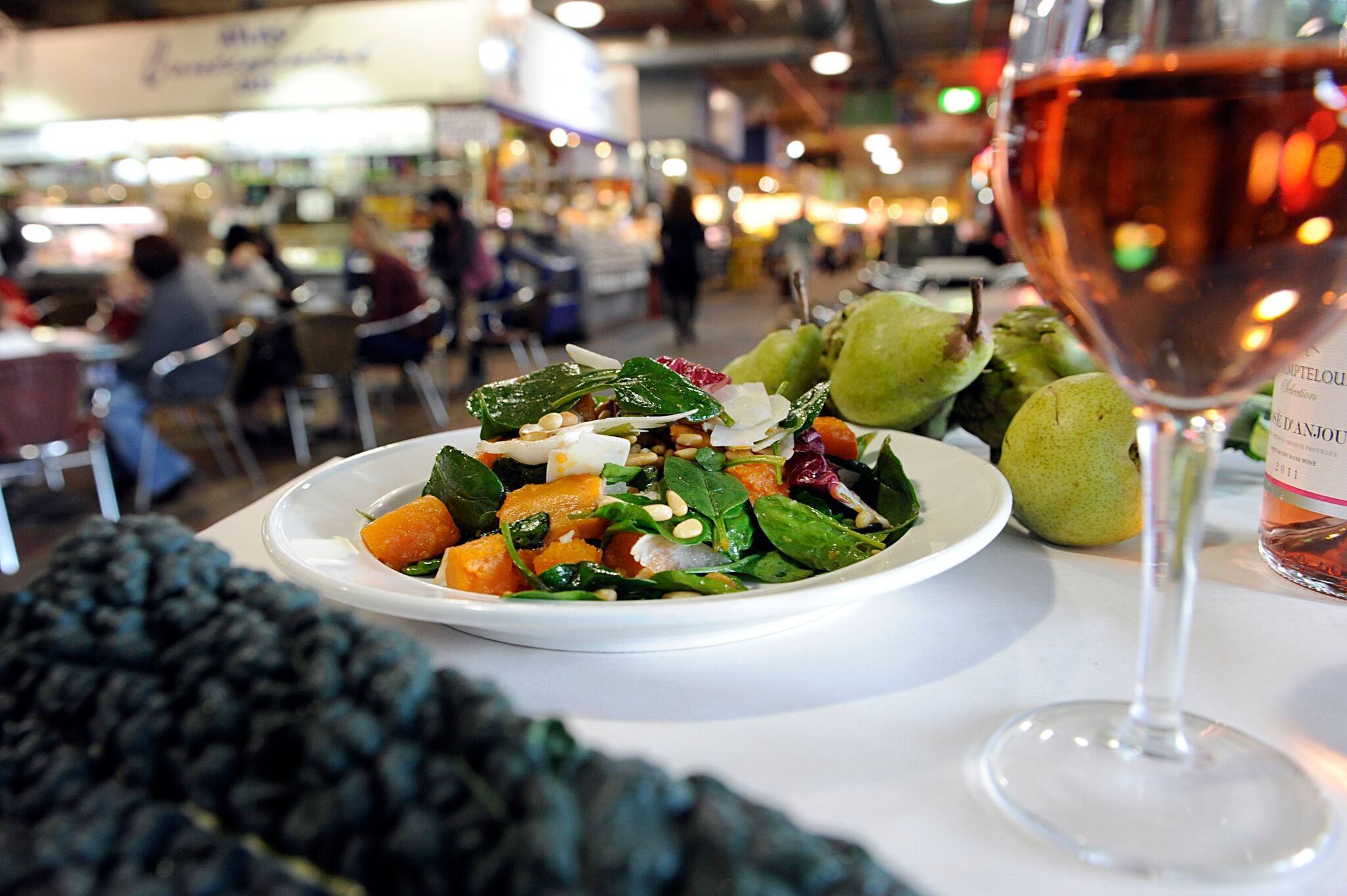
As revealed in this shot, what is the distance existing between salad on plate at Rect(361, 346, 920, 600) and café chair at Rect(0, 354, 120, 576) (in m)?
3.40

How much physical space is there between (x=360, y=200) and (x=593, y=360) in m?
9.81

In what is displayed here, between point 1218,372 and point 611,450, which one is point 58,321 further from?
point 1218,372

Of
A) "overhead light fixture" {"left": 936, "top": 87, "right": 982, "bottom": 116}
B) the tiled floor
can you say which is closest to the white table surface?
the tiled floor

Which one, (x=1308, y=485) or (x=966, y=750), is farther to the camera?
(x=1308, y=485)

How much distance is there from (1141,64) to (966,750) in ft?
1.07

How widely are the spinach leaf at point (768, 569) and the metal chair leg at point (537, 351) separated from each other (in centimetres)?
629

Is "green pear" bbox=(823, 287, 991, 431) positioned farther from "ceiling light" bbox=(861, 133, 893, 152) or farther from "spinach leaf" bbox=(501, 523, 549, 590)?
"ceiling light" bbox=(861, 133, 893, 152)

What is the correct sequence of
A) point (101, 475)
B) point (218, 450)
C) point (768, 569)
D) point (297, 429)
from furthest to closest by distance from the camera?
point (218, 450), point (297, 429), point (101, 475), point (768, 569)

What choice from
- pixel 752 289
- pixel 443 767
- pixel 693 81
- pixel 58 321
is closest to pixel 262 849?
pixel 443 767

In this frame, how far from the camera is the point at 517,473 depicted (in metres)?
0.71

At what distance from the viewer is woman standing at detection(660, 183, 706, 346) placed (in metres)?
9.67

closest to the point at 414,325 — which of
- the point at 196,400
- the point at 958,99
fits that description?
the point at 196,400

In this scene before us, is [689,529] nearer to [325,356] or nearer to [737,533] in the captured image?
[737,533]

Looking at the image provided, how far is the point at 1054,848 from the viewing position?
369 mm
